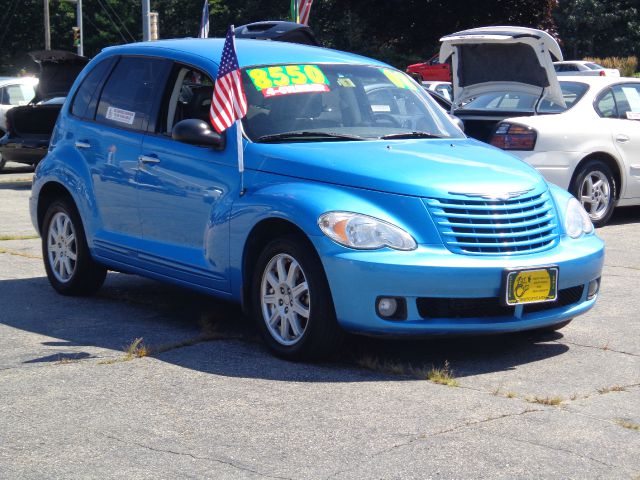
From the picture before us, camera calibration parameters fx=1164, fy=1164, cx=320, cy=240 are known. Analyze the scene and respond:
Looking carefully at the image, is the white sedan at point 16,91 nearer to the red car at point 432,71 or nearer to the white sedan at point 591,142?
the white sedan at point 591,142

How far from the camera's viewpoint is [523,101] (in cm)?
1239

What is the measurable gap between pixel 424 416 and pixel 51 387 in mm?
1903

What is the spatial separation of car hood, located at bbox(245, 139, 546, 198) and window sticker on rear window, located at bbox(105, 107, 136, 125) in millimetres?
1343

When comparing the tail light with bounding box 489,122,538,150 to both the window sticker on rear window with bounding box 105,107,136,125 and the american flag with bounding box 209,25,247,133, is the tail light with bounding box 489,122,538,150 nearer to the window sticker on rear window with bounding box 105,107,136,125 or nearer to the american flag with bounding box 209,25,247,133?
the window sticker on rear window with bounding box 105,107,136,125

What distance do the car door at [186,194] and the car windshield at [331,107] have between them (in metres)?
0.29

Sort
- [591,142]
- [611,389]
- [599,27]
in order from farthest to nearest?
1. [599,27]
2. [591,142]
3. [611,389]

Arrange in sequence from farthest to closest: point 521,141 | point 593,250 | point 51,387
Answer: point 521,141, point 593,250, point 51,387

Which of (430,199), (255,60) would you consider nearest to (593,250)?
(430,199)

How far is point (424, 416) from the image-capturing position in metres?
5.28

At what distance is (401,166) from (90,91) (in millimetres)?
2940

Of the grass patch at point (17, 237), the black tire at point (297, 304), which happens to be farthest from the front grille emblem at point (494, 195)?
the grass patch at point (17, 237)

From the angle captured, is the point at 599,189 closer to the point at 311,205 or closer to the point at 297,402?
the point at 311,205

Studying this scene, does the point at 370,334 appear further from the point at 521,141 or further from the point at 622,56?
the point at 622,56

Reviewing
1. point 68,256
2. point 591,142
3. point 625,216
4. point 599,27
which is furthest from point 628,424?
point 599,27
